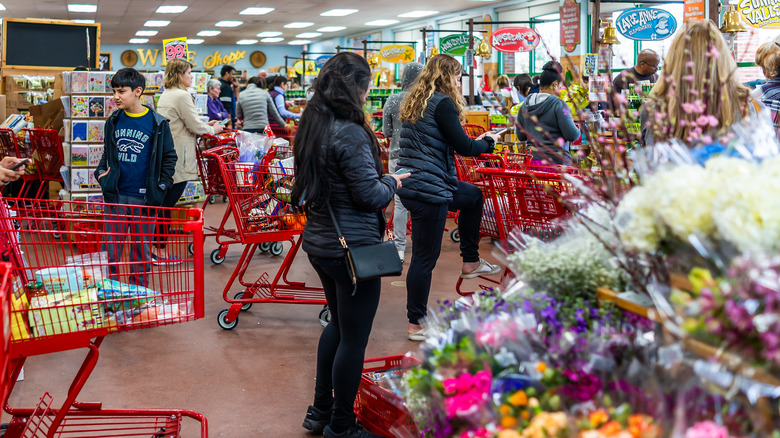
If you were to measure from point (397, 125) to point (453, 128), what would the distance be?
1.11 metres

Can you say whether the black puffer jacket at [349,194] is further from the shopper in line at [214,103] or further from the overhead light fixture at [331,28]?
the overhead light fixture at [331,28]

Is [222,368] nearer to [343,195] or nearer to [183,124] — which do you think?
[343,195]

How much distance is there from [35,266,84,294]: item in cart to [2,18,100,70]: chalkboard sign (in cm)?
754

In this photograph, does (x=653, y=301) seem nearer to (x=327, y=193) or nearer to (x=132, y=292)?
(x=327, y=193)

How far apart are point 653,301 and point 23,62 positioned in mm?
9660

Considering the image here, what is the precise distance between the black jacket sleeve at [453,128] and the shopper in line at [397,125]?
0.31 metres

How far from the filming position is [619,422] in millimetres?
1118

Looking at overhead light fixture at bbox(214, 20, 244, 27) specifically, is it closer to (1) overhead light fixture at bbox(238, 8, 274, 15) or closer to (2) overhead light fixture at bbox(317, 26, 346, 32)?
(1) overhead light fixture at bbox(238, 8, 274, 15)

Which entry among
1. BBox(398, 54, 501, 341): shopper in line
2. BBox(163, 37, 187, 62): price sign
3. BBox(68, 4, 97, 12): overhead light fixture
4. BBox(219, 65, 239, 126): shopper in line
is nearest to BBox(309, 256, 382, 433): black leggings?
BBox(398, 54, 501, 341): shopper in line

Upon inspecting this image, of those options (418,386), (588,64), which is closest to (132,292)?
(418,386)

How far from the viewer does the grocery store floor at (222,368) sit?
3045mm

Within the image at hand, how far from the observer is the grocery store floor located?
9.99 feet

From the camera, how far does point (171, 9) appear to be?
1759 centimetres

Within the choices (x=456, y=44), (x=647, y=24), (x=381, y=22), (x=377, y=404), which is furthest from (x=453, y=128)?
(x=381, y=22)
